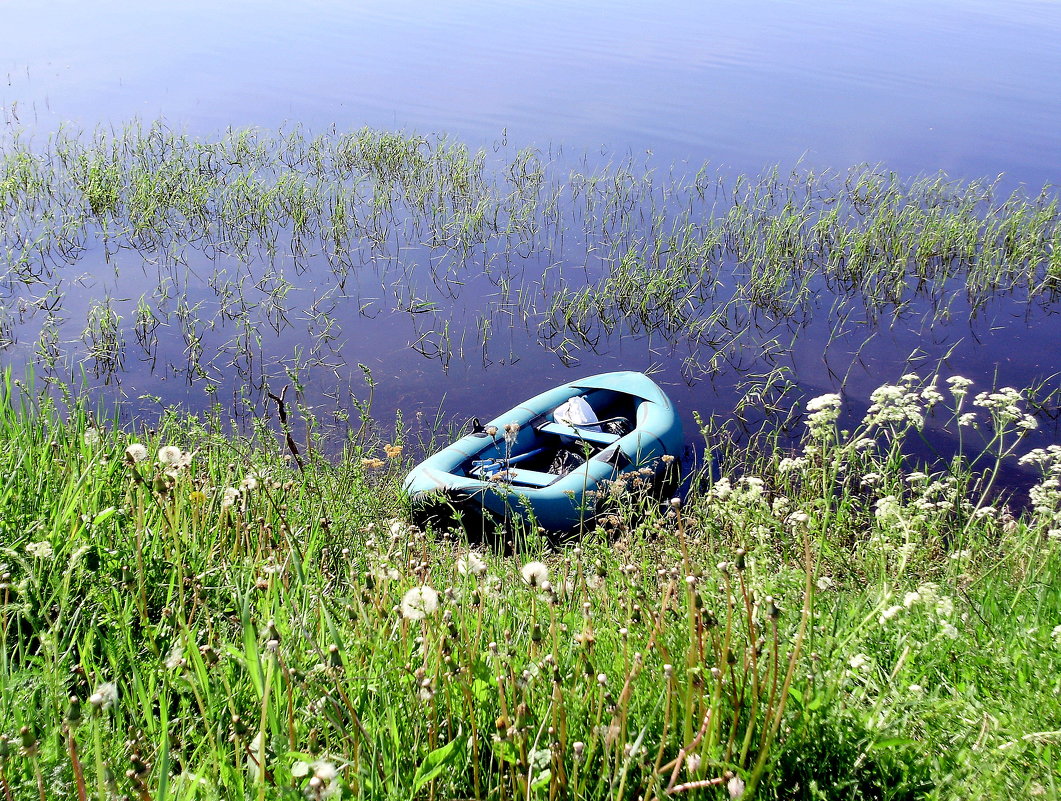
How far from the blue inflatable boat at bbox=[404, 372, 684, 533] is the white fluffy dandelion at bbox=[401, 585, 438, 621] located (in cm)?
334

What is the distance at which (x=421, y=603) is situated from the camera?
1.39 m

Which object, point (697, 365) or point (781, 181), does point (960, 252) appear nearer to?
point (781, 181)

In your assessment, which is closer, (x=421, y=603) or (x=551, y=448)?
(x=421, y=603)

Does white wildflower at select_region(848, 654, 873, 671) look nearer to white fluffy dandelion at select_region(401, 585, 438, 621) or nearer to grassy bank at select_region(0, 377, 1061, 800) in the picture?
grassy bank at select_region(0, 377, 1061, 800)

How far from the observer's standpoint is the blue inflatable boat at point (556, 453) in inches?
206

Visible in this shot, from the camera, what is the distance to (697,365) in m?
7.93

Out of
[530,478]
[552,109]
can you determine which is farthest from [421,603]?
[552,109]

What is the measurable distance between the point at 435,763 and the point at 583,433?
16.4ft

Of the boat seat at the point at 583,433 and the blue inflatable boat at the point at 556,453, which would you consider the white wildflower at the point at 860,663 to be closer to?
the blue inflatable boat at the point at 556,453

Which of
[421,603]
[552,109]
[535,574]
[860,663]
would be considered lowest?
[552,109]

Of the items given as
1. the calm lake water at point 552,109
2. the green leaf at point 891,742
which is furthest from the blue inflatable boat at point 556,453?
the green leaf at point 891,742

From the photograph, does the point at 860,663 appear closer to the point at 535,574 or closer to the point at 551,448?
the point at 535,574

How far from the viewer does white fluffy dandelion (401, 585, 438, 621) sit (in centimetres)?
136

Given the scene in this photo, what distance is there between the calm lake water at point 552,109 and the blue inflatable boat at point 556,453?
2.65 feet
